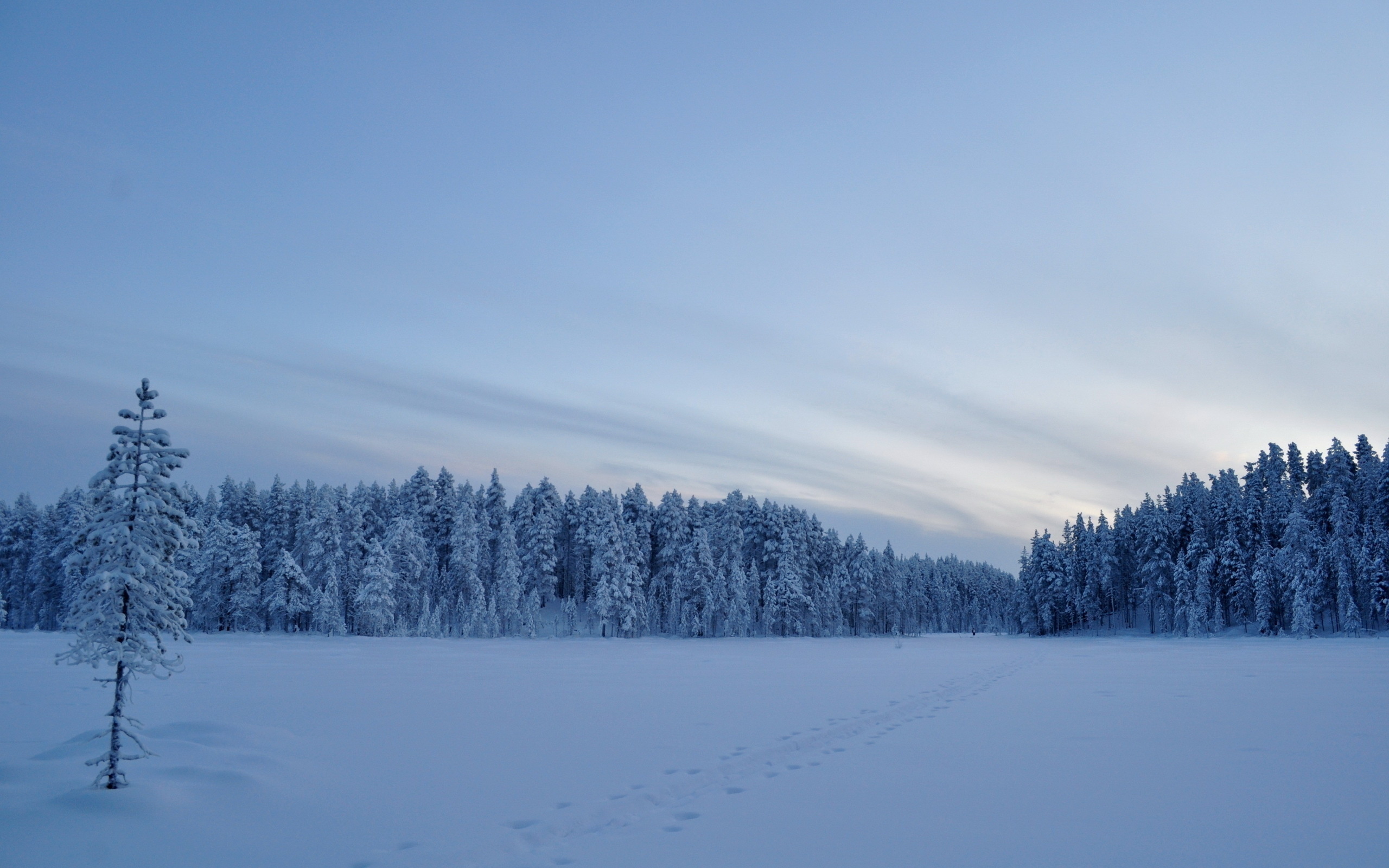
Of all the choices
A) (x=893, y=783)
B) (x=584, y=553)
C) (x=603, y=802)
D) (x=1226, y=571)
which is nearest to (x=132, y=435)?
(x=603, y=802)

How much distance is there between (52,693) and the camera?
18.0m

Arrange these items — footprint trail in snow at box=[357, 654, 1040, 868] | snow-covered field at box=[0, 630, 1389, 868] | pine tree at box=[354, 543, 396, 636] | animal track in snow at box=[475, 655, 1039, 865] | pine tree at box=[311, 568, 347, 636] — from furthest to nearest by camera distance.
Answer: pine tree at box=[354, 543, 396, 636] < pine tree at box=[311, 568, 347, 636] < animal track in snow at box=[475, 655, 1039, 865] < snow-covered field at box=[0, 630, 1389, 868] < footprint trail in snow at box=[357, 654, 1040, 868]

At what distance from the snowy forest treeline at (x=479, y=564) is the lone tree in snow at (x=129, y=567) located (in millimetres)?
63235

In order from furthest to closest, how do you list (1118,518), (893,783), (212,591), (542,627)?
(1118,518) → (542,627) → (212,591) → (893,783)

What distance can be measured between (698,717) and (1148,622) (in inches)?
4278

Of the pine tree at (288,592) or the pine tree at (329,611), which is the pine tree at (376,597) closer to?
the pine tree at (329,611)

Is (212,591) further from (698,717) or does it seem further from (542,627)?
(698,717)

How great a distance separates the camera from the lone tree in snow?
27.6 ft

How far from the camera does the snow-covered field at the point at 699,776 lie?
703 centimetres

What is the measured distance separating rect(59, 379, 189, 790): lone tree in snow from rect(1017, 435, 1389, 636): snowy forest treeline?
91072mm

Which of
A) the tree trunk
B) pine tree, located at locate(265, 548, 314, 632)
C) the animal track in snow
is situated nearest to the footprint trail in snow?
the animal track in snow

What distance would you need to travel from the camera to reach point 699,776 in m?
10.0

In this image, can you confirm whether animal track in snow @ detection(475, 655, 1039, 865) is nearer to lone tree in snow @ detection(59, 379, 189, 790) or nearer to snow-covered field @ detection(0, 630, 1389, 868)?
snow-covered field @ detection(0, 630, 1389, 868)

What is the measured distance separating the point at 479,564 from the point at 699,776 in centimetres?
7637
